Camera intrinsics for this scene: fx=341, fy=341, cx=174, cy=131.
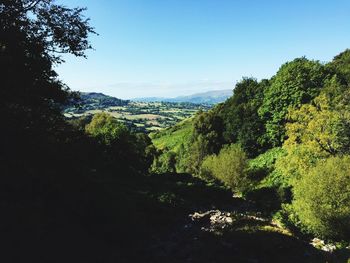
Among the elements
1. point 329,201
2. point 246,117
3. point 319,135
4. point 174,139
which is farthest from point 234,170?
point 174,139

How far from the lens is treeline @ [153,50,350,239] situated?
97.9ft

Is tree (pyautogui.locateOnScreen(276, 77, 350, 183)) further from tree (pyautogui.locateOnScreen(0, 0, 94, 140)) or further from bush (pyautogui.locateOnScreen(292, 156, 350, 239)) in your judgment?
tree (pyautogui.locateOnScreen(0, 0, 94, 140))

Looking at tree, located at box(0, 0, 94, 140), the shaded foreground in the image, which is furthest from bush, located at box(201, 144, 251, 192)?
tree, located at box(0, 0, 94, 140)

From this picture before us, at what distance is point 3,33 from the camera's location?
676 inches

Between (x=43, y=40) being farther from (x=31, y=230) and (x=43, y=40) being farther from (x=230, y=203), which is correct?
(x=230, y=203)

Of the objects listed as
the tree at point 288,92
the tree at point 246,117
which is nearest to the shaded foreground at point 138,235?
the tree at point 288,92

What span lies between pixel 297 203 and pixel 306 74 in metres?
40.4

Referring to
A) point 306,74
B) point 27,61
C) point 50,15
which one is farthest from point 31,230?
point 306,74

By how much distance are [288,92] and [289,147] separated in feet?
79.3

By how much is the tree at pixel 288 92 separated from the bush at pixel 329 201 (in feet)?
111

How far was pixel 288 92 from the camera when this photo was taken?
65562mm

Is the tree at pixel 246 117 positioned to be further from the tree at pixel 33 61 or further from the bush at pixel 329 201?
the tree at pixel 33 61

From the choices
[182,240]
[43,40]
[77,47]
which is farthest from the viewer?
[182,240]

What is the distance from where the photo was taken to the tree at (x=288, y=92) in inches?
2510
